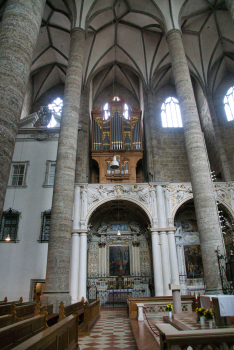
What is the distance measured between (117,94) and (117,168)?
10.6 m

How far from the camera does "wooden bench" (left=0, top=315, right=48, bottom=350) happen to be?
318 cm

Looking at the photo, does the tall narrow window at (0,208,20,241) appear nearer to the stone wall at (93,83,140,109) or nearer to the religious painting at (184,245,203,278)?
the religious painting at (184,245,203,278)

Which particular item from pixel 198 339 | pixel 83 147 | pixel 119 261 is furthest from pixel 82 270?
pixel 198 339

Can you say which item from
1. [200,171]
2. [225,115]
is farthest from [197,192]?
[225,115]

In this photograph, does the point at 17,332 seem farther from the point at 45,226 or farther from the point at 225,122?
the point at 225,122

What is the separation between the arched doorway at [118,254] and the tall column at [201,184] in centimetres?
642

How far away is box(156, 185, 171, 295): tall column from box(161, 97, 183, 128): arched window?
8382mm

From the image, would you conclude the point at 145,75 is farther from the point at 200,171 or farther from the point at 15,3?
the point at 15,3

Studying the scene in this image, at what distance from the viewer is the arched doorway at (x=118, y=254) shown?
55.2 feet

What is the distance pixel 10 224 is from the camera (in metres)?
14.8

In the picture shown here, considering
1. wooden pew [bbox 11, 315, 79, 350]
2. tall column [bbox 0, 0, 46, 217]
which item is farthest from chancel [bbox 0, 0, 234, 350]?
wooden pew [bbox 11, 315, 79, 350]

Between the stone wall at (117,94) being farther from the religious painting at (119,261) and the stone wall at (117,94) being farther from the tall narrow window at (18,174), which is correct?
the religious painting at (119,261)

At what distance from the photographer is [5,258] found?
13.8 m

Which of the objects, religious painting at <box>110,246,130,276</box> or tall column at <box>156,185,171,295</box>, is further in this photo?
religious painting at <box>110,246,130,276</box>
